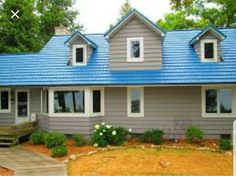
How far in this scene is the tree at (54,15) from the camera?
45.8m

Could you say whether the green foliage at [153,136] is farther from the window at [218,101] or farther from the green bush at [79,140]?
the green bush at [79,140]

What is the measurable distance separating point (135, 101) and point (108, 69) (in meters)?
2.17

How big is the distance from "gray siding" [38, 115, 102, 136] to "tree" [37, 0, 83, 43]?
2538 centimetres

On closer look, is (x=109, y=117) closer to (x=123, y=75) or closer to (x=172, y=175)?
(x=123, y=75)

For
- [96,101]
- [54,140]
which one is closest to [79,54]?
[96,101]

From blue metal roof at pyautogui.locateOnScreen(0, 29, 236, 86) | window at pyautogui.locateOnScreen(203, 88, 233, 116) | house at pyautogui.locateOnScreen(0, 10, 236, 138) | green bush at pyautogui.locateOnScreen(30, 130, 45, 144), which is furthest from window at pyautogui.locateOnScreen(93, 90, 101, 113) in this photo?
window at pyautogui.locateOnScreen(203, 88, 233, 116)

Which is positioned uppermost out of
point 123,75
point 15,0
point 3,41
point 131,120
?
point 15,0

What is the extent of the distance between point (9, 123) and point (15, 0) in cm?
1253

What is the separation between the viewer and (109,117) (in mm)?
21516

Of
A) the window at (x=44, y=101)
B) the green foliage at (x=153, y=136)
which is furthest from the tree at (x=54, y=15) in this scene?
the green foliage at (x=153, y=136)

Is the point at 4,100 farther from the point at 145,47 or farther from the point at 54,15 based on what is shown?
the point at 54,15

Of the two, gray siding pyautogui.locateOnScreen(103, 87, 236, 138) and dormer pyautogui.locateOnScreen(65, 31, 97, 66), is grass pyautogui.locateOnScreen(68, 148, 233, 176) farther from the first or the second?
dormer pyautogui.locateOnScreen(65, 31, 97, 66)

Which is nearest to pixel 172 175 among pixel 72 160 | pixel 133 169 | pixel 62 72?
pixel 133 169

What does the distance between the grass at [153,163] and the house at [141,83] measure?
10.5 feet
